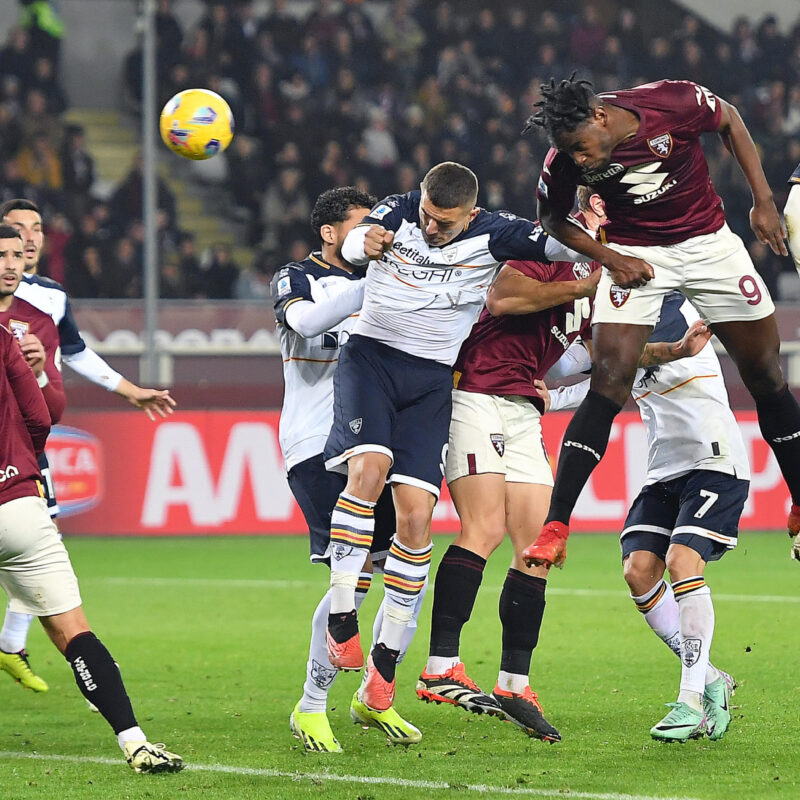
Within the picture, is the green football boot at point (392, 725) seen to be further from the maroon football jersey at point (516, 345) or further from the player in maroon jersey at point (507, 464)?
the maroon football jersey at point (516, 345)

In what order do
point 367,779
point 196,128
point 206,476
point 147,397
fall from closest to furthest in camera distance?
point 367,779 → point 147,397 → point 196,128 → point 206,476

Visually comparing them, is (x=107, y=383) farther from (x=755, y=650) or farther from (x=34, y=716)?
(x=755, y=650)

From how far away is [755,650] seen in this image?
8.25 meters

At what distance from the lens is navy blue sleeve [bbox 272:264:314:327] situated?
6.31 metres

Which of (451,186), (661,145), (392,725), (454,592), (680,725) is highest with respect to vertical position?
(661,145)

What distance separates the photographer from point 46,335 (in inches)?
300

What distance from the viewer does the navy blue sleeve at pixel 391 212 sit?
19.5ft

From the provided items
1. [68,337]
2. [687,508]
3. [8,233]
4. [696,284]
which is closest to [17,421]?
[8,233]

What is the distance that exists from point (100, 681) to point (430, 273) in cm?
218

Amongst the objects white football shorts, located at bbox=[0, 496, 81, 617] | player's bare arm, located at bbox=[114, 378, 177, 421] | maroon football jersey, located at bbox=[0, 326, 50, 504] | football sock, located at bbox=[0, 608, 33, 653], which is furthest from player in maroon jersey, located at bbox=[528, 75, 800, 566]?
football sock, located at bbox=[0, 608, 33, 653]

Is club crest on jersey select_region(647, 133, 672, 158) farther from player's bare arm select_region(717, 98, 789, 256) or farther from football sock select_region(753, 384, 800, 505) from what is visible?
football sock select_region(753, 384, 800, 505)

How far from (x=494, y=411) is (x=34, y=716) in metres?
2.70

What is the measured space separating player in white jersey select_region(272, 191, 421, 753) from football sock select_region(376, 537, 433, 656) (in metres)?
0.27

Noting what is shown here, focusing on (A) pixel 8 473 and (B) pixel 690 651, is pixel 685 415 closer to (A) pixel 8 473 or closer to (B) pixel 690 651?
(B) pixel 690 651
